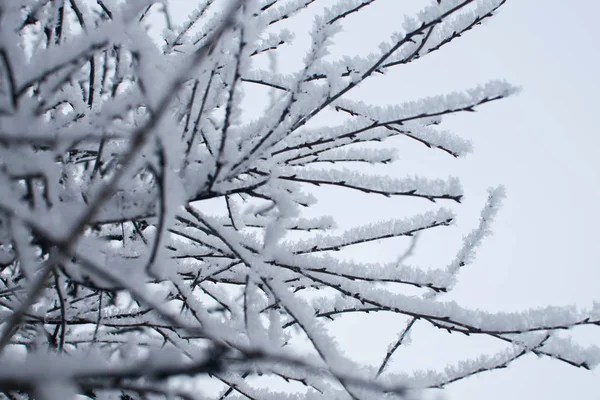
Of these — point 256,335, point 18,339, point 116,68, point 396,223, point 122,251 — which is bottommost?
point 256,335

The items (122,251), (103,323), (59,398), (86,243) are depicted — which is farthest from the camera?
(103,323)

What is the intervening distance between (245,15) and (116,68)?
43 centimetres

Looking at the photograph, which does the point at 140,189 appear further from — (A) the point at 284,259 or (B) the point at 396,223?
(B) the point at 396,223

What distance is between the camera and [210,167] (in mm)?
927

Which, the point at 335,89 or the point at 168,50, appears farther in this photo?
the point at 168,50

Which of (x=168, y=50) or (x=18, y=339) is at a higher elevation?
(x=168, y=50)

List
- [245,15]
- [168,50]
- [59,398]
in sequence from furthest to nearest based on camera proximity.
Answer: [168,50] → [245,15] → [59,398]

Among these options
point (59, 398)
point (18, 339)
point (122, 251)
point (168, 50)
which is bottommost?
point (59, 398)

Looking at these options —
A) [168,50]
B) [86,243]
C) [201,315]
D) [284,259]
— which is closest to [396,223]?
[284,259]

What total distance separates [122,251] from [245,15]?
78cm

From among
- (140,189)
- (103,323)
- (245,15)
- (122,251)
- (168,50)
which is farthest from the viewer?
(168,50)

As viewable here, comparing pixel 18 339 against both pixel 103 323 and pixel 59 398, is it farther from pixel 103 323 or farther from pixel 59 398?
pixel 59 398

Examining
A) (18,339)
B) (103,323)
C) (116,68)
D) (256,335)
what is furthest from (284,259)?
(18,339)

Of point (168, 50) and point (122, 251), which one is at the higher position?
point (168, 50)
